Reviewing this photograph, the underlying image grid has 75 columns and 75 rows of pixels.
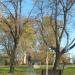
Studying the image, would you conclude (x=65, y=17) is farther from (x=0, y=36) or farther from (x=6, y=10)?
(x=0, y=36)

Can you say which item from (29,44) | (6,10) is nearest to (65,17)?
(6,10)

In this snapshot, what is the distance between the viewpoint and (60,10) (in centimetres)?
4325

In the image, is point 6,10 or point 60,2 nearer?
point 60,2

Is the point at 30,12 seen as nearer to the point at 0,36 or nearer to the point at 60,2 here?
the point at 60,2

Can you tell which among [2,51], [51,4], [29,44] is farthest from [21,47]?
[51,4]

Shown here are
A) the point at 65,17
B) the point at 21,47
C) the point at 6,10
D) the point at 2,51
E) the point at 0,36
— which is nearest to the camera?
the point at 65,17

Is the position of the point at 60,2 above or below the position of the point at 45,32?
above

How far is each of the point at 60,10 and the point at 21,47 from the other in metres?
32.8

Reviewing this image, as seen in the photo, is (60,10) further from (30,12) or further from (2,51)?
(2,51)

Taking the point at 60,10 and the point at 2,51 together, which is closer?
the point at 60,10

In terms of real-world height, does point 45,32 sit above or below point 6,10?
below

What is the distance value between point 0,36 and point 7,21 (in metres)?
23.2

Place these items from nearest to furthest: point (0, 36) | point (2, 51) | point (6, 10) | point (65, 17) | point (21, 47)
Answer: point (65, 17) < point (6, 10) < point (0, 36) < point (21, 47) < point (2, 51)

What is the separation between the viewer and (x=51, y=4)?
43.2 metres
